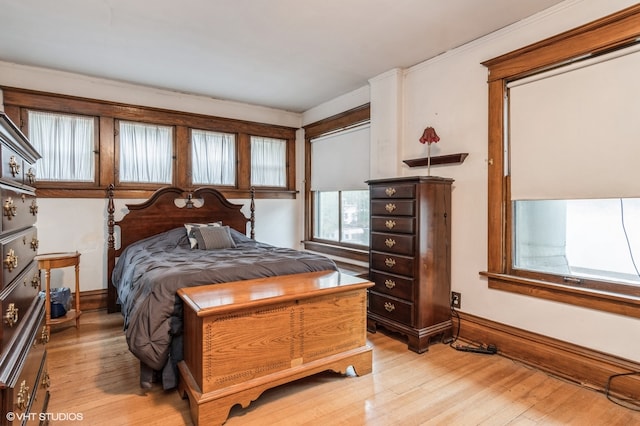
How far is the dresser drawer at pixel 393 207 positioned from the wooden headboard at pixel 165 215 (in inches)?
82.5

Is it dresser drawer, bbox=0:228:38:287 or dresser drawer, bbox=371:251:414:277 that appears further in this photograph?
dresser drawer, bbox=371:251:414:277

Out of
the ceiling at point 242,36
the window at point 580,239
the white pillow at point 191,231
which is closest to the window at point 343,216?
the ceiling at point 242,36

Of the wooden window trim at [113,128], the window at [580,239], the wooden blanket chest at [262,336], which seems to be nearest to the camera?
the wooden blanket chest at [262,336]

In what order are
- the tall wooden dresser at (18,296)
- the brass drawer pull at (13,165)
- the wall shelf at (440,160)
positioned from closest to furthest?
the tall wooden dresser at (18,296) < the brass drawer pull at (13,165) < the wall shelf at (440,160)

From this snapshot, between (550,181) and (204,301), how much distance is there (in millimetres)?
2483

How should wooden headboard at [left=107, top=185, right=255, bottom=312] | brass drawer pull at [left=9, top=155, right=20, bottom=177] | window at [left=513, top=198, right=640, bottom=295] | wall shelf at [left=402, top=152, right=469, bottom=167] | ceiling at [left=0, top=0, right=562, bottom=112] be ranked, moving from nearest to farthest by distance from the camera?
1. brass drawer pull at [left=9, top=155, right=20, bottom=177]
2. window at [left=513, top=198, right=640, bottom=295]
3. ceiling at [left=0, top=0, right=562, bottom=112]
4. wall shelf at [left=402, top=152, right=469, bottom=167]
5. wooden headboard at [left=107, top=185, right=255, bottom=312]

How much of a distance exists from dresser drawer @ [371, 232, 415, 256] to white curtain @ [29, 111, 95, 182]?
320 cm

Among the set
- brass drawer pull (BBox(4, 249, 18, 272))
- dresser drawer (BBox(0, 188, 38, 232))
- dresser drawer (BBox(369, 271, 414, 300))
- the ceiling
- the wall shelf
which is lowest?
dresser drawer (BBox(369, 271, 414, 300))

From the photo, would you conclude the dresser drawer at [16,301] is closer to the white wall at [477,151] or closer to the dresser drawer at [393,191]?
the dresser drawer at [393,191]

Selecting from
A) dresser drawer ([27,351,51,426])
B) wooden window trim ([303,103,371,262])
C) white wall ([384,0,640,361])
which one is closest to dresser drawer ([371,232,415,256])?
white wall ([384,0,640,361])

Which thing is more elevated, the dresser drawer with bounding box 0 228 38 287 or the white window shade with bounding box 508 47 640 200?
the white window shade with bounding box 508 47 640 200

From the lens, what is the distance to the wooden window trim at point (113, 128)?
3514mm

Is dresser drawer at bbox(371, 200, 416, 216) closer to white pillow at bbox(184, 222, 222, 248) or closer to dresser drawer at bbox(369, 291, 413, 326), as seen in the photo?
dresser drawer at bbox(369, 291, 413, 326)

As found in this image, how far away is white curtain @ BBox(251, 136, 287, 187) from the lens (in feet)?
16.2
